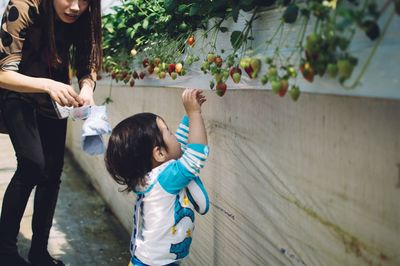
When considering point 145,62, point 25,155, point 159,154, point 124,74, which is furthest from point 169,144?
point 124,74

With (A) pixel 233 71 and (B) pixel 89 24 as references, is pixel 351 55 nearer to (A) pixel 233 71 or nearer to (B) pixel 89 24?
(A) pixel 233 71

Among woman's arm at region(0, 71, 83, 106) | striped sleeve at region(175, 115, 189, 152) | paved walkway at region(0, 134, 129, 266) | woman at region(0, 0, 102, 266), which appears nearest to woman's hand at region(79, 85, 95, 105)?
woman at region(0, 0, 102, 266)

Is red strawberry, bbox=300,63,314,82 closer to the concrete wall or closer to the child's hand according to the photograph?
the concrete wall

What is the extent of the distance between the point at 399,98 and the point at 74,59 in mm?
1640

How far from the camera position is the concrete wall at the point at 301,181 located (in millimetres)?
1074

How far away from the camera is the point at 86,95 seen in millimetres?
2037

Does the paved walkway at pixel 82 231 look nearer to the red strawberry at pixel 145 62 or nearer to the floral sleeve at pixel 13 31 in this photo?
the red strawberry at pixel 145 62

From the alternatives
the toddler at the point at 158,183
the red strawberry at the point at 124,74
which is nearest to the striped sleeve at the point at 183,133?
the toddler at the point at 158,183

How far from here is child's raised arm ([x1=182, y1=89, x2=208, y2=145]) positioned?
158 centimetres

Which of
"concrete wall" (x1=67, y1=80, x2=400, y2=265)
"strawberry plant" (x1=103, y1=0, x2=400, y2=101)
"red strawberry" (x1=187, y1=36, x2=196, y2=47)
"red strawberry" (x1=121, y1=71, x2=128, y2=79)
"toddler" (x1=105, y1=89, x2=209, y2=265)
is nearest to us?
"strawberry plant" (x1=103, y1=0, x2=400, y2=101)

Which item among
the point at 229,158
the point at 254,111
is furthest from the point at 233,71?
the point at 229,158

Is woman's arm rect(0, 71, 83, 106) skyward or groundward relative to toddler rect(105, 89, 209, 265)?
skyward

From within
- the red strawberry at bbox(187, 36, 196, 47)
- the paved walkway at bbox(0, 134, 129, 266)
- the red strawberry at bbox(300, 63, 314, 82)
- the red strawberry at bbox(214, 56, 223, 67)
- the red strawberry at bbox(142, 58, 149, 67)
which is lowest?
the paved walkway at bbox(0, 134, 129, 266)

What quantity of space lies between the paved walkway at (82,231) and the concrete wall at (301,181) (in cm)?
77
